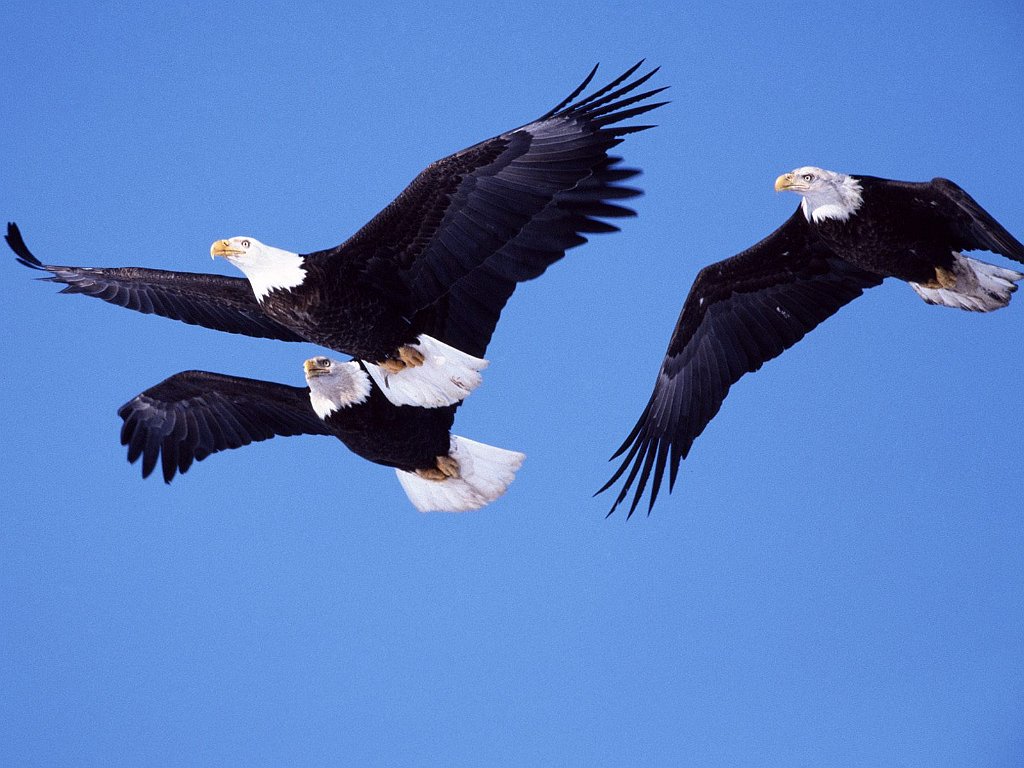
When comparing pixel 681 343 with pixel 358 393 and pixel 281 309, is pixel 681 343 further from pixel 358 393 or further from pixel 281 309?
pixel 281 309

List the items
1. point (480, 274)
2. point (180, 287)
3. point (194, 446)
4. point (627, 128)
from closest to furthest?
point (627, 128) → point (480, 274) → point (180, 287) → point (194, 446)

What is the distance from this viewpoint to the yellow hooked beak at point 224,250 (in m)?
6.60

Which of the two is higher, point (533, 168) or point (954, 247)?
point (533, 168)

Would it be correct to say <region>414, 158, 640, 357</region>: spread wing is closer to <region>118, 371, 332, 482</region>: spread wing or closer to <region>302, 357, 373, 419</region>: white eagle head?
<region>302, 357, 373, 419</region>: white eagle head

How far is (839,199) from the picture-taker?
6.78 m

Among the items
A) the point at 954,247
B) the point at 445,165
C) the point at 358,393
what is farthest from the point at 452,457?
the point at 954,247

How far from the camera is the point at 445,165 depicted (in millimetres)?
6156

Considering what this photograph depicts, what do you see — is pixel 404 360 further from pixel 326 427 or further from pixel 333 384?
pixel 326 427

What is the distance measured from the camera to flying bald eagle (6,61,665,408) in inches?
242

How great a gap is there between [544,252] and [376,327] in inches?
28.1

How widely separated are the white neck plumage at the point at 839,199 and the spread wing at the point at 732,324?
0.41 metres

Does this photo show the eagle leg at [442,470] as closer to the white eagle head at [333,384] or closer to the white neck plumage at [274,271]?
the white eagle head at [333,384]

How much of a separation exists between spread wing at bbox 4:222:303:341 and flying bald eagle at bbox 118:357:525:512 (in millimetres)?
286

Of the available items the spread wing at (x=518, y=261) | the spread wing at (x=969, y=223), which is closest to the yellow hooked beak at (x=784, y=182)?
the spread wing at (x=969, y=223)
